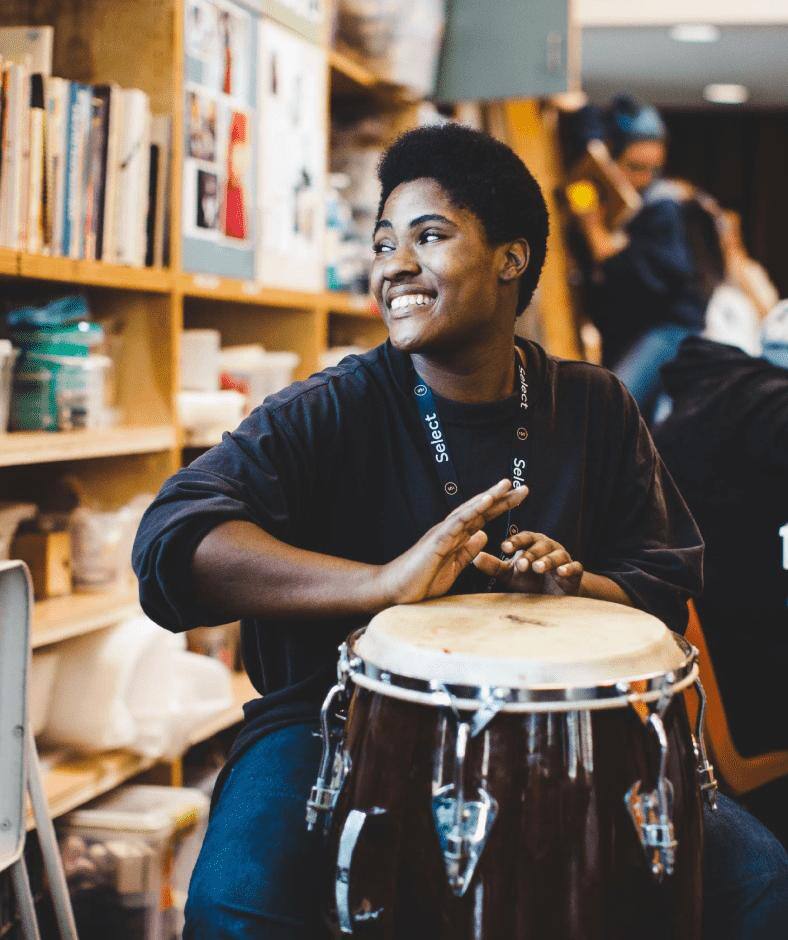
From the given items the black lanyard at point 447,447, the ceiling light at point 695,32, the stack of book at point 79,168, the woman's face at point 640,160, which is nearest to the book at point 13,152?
the stack of book at point 79,168

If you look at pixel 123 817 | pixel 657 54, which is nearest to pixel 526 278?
pixel 123 817

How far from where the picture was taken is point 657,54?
6.64m

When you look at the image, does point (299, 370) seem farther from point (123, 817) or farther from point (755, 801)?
point (755, 801)

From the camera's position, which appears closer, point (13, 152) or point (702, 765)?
point (702, 765)

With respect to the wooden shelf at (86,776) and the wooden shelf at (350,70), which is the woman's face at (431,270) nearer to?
the wooden shelf at (86,776)

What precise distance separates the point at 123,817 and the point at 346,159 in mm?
2126

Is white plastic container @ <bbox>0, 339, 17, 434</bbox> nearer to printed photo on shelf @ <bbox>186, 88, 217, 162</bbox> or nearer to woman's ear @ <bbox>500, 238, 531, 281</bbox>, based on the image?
printed photo on shelf @ <bbox>186, 88, 217, 162</bbox>

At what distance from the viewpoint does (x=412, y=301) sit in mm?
1645

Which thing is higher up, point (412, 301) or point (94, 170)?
point (94, 170)

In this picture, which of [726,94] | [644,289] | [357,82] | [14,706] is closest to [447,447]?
[14,706]

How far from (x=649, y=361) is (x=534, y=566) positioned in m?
3.25

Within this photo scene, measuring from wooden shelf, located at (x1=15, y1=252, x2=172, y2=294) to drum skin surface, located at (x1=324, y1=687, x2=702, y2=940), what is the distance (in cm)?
122

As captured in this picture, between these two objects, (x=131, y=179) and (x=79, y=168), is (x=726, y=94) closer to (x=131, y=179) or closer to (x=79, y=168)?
(x=131, y=179)

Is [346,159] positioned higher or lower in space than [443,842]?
higher
